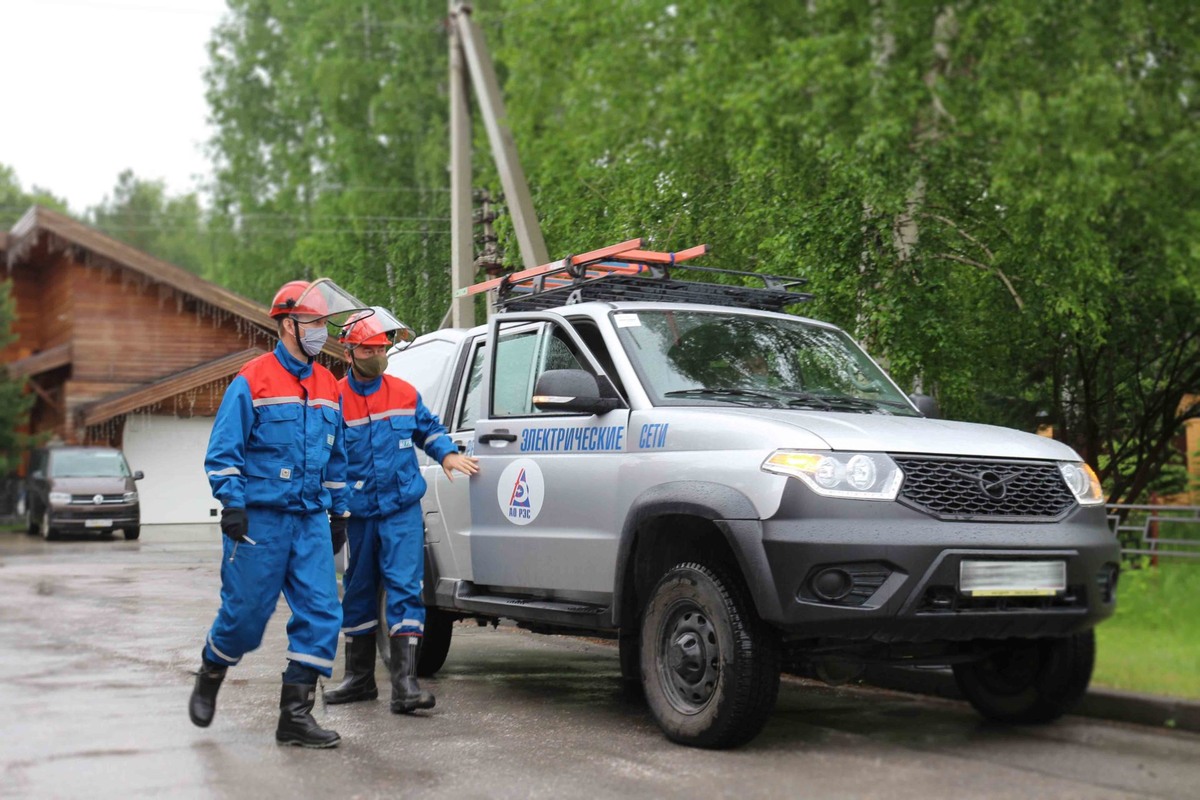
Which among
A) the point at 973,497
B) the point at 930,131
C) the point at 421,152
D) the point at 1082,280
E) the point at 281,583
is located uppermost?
the point at 421,152

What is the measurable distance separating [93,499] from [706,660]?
2379 cm

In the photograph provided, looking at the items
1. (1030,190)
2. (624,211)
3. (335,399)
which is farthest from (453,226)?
(335,399)

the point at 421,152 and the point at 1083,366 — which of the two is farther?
the point at 421,152

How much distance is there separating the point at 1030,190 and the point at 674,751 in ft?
27.5

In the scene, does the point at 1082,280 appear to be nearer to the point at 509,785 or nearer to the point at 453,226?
the point at 453,226

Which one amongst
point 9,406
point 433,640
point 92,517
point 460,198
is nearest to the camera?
point 433,640

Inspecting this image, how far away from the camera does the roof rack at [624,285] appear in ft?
26.8

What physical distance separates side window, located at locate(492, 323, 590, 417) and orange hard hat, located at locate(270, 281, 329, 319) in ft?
4.75

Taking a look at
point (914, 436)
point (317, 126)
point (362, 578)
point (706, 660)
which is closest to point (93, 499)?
point (317, 126)

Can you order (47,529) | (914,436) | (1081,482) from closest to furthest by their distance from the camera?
(914,436) → (1081,482) → (47,529)

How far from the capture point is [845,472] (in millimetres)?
6227

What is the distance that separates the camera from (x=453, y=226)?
18547mm

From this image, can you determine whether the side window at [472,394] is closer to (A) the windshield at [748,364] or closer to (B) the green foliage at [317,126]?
(A) the windshield at [748,364]

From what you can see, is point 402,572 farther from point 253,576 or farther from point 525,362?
point 525,362
